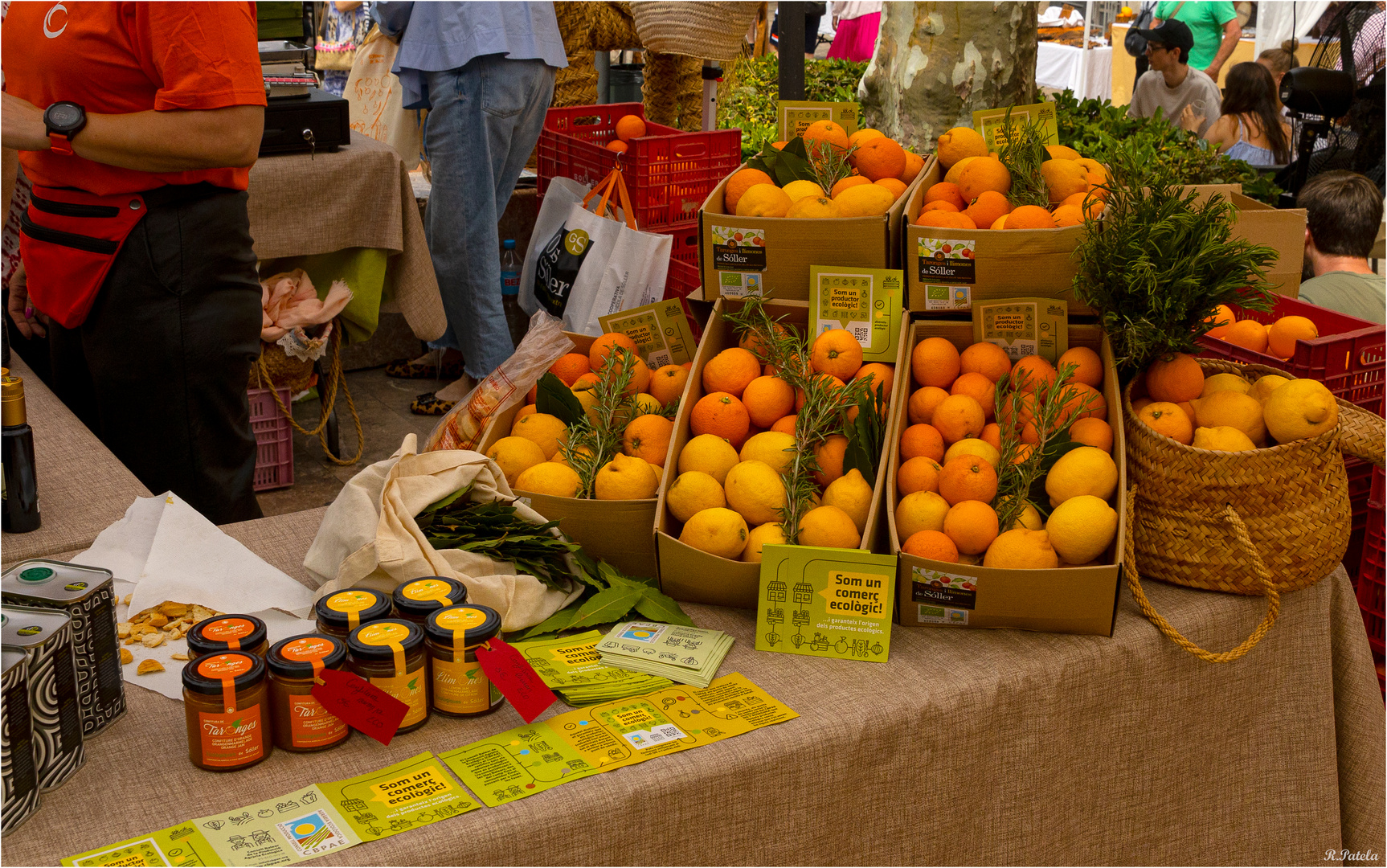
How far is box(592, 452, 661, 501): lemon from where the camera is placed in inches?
64.2

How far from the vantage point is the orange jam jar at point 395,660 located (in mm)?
1199

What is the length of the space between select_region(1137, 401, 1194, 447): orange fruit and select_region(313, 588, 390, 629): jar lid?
1101mm

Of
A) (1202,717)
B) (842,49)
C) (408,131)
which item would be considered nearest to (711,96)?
(408,131)

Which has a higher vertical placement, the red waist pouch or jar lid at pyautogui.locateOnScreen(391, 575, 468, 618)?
the red waist pouch

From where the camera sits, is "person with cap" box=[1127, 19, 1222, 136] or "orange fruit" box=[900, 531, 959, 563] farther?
"person with cap" box=[1127, 19, 1222, 136]

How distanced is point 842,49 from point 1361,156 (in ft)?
17.8

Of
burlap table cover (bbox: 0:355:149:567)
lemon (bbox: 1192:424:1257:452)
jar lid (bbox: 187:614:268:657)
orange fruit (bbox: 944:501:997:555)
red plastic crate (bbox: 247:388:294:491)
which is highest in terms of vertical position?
lemon (bbox: 1192:424:1257:452)

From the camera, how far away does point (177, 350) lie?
89.2 inches

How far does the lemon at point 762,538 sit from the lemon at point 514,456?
1.34ft

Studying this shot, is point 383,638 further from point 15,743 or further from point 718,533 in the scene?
point 718,533

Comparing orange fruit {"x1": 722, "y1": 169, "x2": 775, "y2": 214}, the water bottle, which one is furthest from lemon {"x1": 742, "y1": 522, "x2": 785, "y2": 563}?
the water bottle

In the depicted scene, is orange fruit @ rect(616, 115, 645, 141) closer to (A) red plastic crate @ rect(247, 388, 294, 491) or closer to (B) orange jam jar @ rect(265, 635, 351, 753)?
(A) red plastic crate @ rect(247, 388, 294, 491)

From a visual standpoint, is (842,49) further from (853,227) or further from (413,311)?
(853,227)

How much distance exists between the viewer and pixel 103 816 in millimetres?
1111
